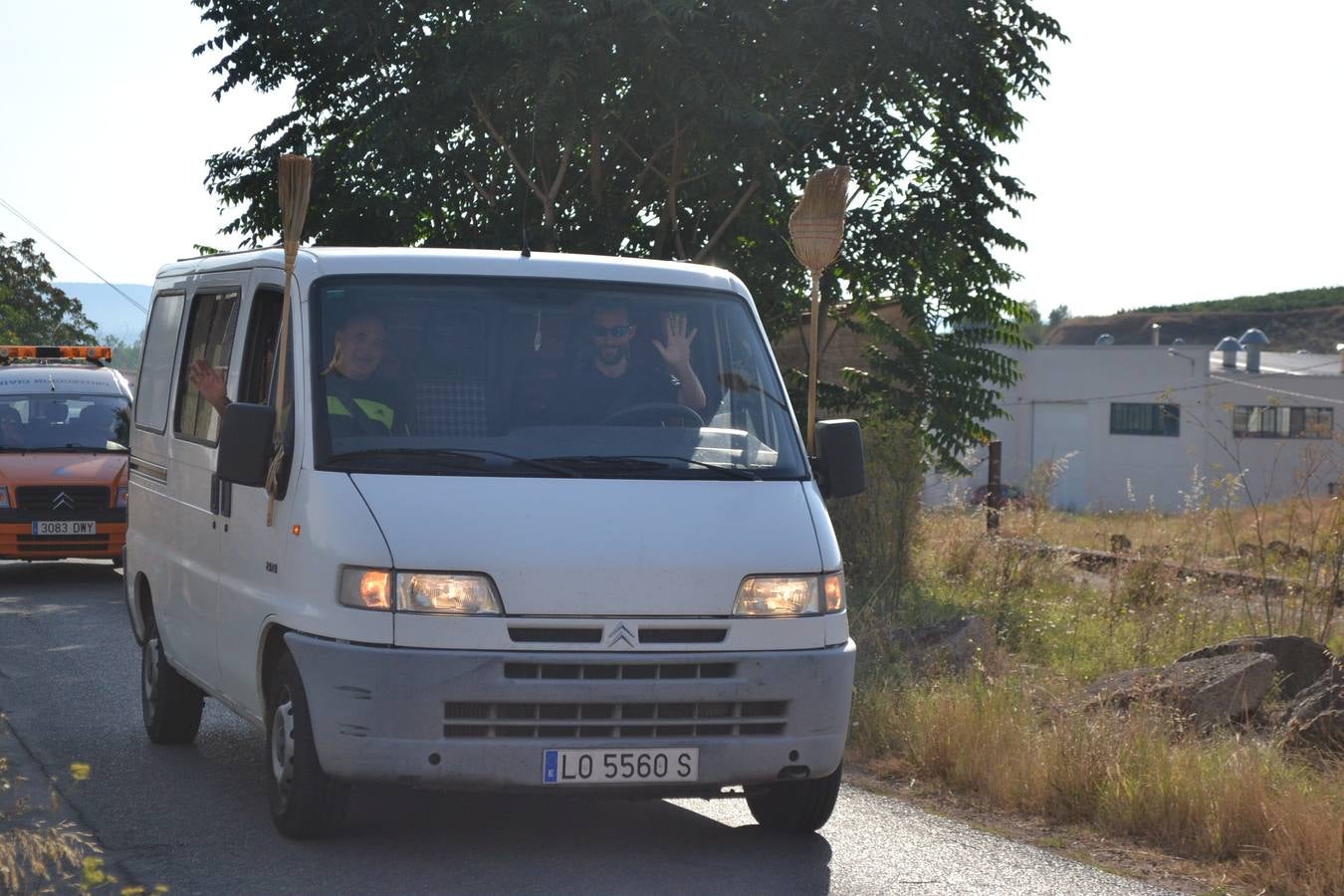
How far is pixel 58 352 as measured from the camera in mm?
21422

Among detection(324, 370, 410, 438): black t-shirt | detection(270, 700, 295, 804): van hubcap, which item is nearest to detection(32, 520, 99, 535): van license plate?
detection(270, 700, 295, 804): van hubcap

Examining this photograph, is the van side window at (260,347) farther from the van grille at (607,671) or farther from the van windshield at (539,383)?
the van grille at (607,671)

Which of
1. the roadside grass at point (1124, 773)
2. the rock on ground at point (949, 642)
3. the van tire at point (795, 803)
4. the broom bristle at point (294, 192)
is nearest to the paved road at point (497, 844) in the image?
the van tire at point (795, 803)

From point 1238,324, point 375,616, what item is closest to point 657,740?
point 375,616

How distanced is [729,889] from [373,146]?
17097 mm

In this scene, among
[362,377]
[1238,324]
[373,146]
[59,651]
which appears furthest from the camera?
[1238,324]

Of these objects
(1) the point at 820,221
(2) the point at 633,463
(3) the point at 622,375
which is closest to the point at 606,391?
(3) the point at 622,375

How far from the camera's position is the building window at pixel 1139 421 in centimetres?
7281

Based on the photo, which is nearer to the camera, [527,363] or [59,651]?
[527,363]

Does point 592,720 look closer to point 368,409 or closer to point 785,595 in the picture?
point 785,595

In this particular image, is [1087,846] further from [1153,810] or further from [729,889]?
[729,889]

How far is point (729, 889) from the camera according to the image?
6359 millimetres

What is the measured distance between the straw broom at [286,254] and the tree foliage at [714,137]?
529 inches

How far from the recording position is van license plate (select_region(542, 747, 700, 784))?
20.6ft
